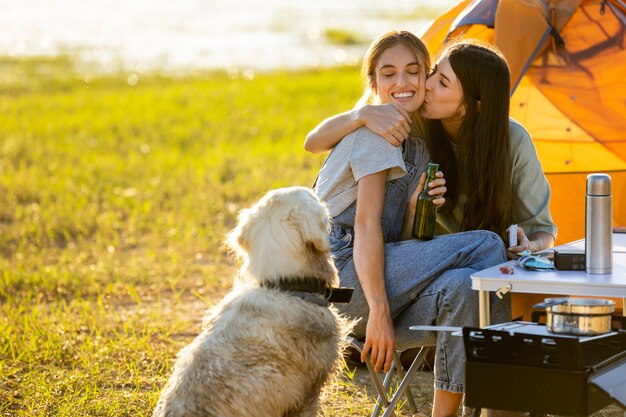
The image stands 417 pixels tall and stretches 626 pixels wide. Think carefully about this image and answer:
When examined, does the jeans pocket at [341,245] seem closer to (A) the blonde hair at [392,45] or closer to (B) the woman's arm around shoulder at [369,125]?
(B) the woman's arm around shoulder at [369,125]

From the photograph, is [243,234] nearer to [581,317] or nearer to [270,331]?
[270,331]

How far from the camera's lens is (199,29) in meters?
31.5

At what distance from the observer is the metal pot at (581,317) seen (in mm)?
3084

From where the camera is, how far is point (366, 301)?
3.98m

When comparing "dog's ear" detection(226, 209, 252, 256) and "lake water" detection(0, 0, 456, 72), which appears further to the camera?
"lake water" detection(0, 0, 456, 72)

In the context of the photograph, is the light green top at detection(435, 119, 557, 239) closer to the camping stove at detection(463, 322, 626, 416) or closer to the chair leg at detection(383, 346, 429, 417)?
the chair leg at detection(383, 346, 429, 417)

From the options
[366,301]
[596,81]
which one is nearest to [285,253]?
[366,301]

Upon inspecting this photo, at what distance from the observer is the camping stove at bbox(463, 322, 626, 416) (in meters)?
2.99

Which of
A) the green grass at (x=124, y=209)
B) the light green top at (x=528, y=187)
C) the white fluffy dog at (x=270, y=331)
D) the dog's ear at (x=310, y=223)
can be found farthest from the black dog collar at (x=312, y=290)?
the green grass at (x=124, y=209)

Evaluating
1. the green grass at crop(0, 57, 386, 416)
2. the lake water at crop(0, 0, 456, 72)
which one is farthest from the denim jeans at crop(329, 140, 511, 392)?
the lake water at crop(0, 0, 456, 72)

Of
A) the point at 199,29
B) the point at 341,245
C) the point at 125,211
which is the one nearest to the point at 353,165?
the point at 341,245

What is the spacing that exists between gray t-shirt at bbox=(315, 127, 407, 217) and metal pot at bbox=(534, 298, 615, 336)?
3.54 feet

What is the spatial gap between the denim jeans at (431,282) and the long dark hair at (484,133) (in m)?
0.27

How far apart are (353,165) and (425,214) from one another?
351 millimetres
